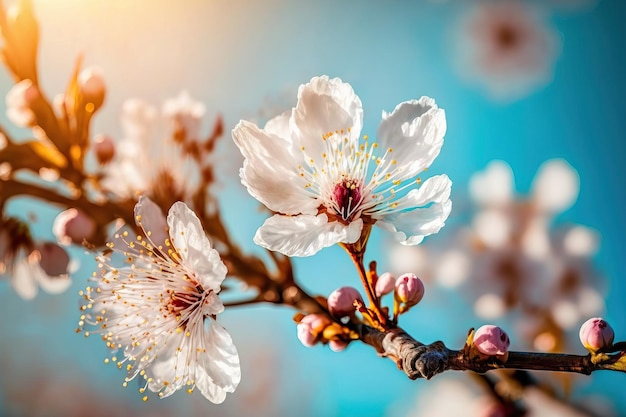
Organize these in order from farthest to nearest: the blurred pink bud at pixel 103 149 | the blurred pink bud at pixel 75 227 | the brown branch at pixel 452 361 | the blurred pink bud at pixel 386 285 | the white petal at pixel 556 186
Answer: the white petal at pixel 556 186, the blurred pink bud at pixel 103 149, the blurred pink bud at pixel 75 227, the blurred pink bud at pixel 386 285, the brown branch at pixel 452 361

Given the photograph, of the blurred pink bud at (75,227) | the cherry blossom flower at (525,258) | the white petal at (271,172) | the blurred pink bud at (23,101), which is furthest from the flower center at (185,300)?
the cherry blossom flower at (525,258)

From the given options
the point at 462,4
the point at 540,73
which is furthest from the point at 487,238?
the point at 462,4

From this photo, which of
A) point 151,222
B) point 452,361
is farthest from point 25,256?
point 452,361

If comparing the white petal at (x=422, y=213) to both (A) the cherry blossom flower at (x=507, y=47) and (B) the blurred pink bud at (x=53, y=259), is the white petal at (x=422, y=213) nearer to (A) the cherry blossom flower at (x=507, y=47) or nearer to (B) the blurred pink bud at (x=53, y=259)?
(B) the blurred pink bud at (x=53, y=259)

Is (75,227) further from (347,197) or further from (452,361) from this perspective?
(452,361)

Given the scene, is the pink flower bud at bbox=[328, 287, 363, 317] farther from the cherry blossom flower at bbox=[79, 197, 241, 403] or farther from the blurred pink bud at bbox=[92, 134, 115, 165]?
the blurred pink bud at bbox=[92, 134, 115, 165]

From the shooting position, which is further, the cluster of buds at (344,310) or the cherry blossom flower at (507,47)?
the cherry blossom flower at (507,47)
